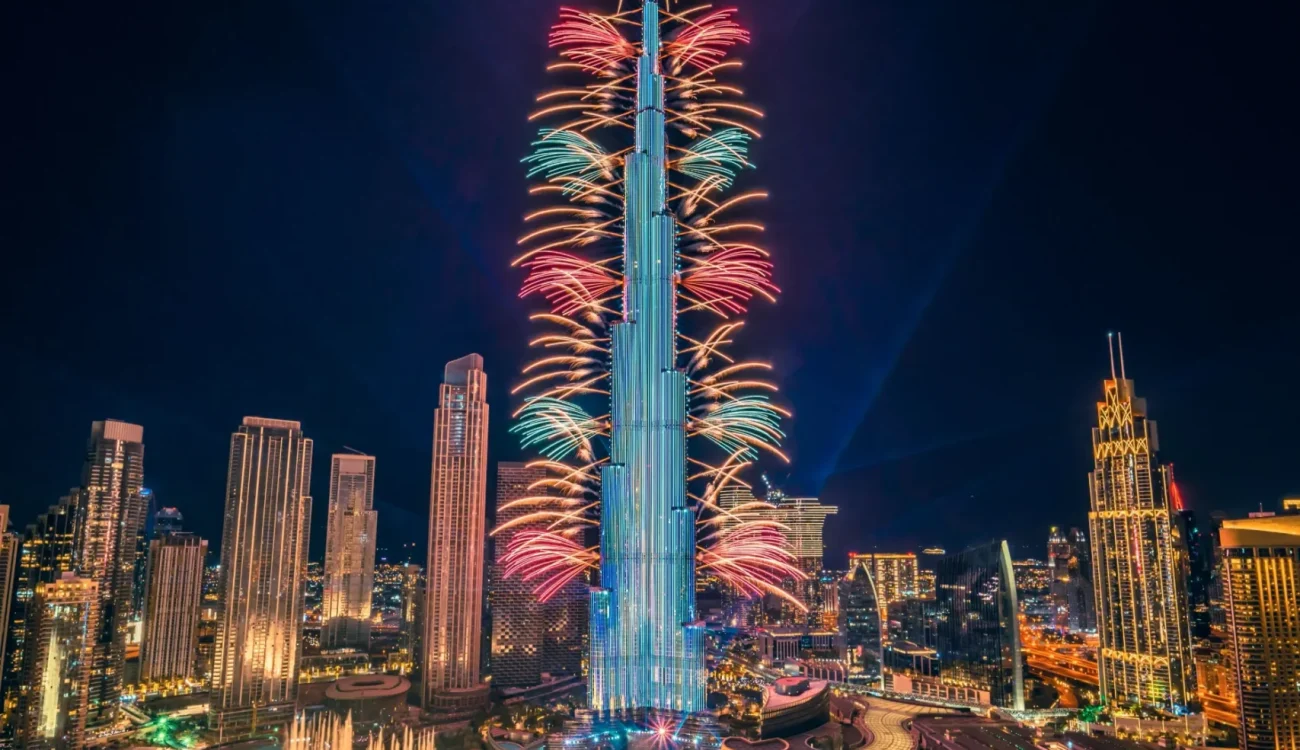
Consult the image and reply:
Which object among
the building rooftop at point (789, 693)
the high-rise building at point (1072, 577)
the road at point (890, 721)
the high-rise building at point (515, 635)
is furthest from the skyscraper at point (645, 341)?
the high-rise building at point (1072, 577)

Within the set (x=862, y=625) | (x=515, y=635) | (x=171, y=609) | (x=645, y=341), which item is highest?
(x=645, y=341)

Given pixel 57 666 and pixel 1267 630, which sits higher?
pixel 1267 630

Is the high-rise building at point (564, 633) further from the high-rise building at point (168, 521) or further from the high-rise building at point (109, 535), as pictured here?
the high-rise building at point (168, 521)

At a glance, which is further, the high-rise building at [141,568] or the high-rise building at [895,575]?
the high-rise building at [895,575]

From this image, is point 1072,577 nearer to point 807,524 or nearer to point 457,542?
point 807,524

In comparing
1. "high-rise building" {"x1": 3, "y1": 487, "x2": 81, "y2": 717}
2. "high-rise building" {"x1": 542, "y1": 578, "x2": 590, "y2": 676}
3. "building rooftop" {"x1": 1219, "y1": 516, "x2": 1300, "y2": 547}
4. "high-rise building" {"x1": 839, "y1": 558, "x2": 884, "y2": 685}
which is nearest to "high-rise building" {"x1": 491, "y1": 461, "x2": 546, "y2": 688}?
"high-rise building" {"x1": 542, "y1": 578, "x2": 590, "y2": 676}

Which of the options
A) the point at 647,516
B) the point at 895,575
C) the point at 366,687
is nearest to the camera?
the point at 647,516

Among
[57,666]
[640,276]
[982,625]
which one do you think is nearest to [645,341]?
[640,276]
